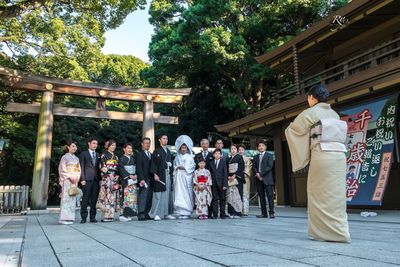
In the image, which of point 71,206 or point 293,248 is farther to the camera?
point 71,206

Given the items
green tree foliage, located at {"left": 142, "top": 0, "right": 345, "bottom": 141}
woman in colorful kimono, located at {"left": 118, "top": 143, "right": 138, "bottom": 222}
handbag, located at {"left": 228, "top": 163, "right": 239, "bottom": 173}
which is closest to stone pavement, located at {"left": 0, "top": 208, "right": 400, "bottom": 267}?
woman in colorful kimono, located at {"left": 118, "top": 143, "right": 138, "bottom": 222}

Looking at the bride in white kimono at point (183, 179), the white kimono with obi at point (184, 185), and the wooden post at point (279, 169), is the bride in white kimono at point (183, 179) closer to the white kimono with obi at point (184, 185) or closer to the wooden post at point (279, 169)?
the white kimono with obi at point (184, 185)

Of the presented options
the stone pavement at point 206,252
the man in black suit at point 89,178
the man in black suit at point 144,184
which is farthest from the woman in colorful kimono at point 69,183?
the stone pavement at point 206,252

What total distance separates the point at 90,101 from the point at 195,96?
777 cm

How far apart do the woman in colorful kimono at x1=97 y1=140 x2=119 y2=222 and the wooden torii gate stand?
577cm

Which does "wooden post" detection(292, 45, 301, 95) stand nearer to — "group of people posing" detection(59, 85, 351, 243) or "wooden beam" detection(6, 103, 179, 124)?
"group of people posing" detection(59, 85, 351, 243)

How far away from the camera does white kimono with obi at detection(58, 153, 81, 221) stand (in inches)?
305

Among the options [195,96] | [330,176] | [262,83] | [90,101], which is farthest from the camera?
[90,101]

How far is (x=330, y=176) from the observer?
13.7 feet

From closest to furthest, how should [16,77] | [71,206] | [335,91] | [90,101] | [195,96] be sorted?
1. [71,206]
2. [335,91]
3. [16,77]
4. [195,96]
5. [90,101]

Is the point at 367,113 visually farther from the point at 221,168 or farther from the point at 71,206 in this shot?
the point at 71,206

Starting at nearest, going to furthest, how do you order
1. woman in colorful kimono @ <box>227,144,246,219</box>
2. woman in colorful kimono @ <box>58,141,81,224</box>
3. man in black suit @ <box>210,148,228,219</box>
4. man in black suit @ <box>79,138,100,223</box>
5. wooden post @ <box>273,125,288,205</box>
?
woman in colorful kimono @ <box>58,141,81,224</box>
man in black suit @ <box>79,138,100,223</box>
man in black suit @ <box>210,148,228,219</box>
woman in colorful kimono @ <box>227,144,246,219</box>
wooden post @ <box>273,125,288,205</box>

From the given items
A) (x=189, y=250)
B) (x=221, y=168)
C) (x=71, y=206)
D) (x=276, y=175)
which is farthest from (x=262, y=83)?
(x=189, y=250)

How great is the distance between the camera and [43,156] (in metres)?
13.1
